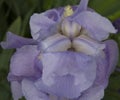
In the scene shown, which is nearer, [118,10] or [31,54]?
[31,54]

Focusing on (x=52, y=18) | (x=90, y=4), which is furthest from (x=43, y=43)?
(x=90, y=4)

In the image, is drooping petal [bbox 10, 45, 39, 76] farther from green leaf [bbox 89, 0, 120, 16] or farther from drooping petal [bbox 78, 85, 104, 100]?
green leaf [bbox 89, 0, 120, 16]

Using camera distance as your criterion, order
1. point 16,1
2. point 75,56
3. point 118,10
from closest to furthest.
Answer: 1. point 75,56
2. point 118,10
3. point 16,1

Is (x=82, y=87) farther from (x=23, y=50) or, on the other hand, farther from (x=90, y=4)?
(x=90, y=4)

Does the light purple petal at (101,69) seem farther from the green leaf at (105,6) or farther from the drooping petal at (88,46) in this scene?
the green leaf at (105,6)

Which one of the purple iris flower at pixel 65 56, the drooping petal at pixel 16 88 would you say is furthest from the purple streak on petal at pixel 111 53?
the drooping petal at pixel 16 88

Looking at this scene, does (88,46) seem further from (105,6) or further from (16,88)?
(105,6)
